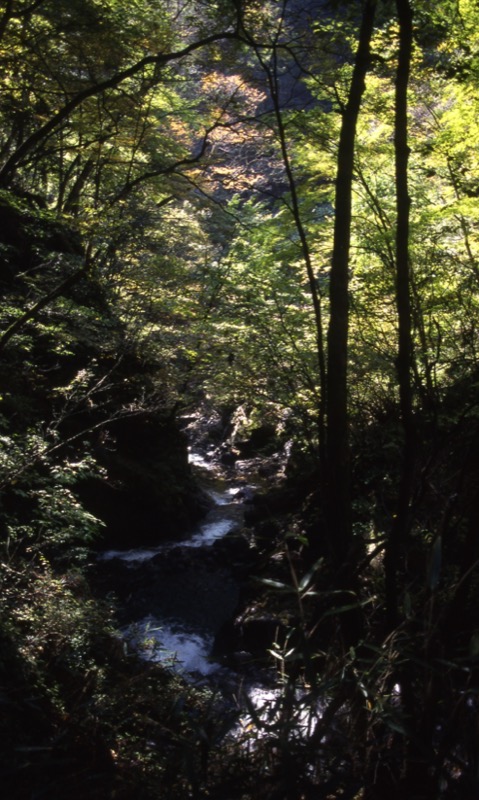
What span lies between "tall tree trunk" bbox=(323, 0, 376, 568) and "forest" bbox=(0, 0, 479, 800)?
0.07 ft

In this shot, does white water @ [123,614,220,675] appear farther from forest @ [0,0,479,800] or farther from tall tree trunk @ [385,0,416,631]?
tall tree trunk @ [385,0,416,631]

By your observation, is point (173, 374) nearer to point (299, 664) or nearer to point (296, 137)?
point (296, 137)

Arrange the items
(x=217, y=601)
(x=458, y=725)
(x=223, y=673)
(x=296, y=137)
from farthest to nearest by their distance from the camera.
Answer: (x=217, y=601)
(x=223, y=673)
(x=296, y=137)
(x=458, y=725)

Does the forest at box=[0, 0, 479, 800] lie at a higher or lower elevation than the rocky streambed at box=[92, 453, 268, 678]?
higher

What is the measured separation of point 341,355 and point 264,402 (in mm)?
3698

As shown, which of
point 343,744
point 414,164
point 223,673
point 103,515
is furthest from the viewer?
point 103,515

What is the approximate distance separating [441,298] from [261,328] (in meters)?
2.43

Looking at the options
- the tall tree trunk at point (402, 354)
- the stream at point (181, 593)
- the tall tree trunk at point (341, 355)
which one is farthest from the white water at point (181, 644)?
the tall tree trunk at point (402, 354)

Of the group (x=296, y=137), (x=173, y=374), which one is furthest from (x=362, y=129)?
(x=173, y=374)

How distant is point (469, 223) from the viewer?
795cm

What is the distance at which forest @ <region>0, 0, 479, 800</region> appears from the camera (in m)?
2.50

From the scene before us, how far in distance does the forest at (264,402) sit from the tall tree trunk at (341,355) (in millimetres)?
22

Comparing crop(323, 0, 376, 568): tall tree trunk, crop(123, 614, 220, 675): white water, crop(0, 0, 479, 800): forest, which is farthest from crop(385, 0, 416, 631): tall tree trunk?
crop(123, 614, 220, 675): white water

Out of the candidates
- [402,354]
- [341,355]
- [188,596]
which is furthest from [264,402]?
[402,354]
